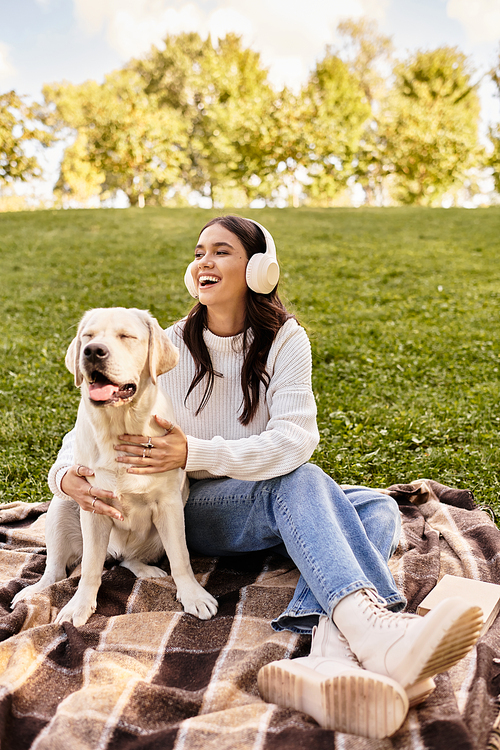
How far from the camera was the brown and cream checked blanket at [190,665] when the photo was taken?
5.93ft

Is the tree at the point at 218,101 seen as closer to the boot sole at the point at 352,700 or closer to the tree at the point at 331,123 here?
the tree at the point at 331,123

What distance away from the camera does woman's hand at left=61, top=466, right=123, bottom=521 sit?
2.63 metres

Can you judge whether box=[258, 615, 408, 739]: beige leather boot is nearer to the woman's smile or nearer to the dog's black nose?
the dog's black nose

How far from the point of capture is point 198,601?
2.72 m

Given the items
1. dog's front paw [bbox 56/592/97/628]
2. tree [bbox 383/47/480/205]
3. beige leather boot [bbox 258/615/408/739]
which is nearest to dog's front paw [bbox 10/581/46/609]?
dog's front paw [bbox 56/592/97/628]

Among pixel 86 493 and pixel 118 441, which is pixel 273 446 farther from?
pixel 86 493

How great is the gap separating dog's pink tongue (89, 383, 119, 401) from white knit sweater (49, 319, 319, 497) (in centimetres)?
51

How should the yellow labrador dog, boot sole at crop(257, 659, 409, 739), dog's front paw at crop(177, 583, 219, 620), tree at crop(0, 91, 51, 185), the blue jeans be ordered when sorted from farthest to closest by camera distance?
tree at crop(0, 91, 51, 185)
dog's front paw at crop(177, 583, 219, 620)
the yellow labrador dog
the blue jeans
boot sole at crop(257, 659, 409, 739)

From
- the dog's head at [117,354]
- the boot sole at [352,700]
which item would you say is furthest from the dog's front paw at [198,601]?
the dog's head at [117,354]

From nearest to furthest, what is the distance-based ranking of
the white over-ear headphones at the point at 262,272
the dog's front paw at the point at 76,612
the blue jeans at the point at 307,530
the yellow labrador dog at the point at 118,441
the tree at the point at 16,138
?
the blue jeans at the point at 307,530
the yellow labrador dog at the point at 118,441
the dog's front paw at the point at 76,612
the white over-ear headphones at the point at 262,272
the tree at the point at 16,138

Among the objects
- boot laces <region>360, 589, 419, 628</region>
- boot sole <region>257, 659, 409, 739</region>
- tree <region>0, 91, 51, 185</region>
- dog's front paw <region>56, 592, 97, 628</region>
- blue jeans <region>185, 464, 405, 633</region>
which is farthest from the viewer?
tree <region>0, 91, 51, 185</region>

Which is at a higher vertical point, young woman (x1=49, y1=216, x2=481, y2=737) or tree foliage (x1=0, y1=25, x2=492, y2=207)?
tree foliage (x1=0, y1=25, x2=492, y2=207)

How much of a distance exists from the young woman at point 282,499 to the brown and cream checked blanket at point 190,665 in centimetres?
12

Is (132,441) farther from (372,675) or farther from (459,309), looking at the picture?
(459,309)
